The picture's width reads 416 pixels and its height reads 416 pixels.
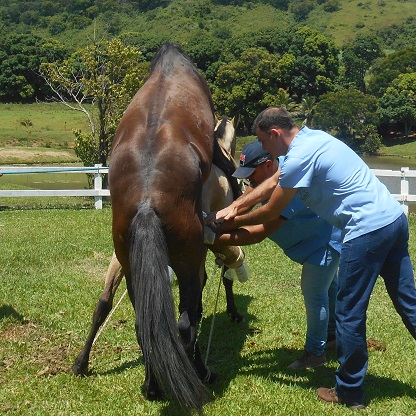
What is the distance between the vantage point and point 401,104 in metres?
57.0

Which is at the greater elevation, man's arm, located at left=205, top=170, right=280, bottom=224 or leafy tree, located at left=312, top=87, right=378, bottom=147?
man's arm, located at left=205, top=170, right=280, bottom=224

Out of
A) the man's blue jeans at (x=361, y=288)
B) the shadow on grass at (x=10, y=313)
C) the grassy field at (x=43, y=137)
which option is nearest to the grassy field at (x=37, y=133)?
the grassy field at (x=43, y=137)

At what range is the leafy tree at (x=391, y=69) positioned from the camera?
65250 millimetres

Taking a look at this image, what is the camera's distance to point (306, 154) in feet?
13.1

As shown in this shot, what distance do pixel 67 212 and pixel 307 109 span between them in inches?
1898

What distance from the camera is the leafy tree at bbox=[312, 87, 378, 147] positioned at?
2176 inches

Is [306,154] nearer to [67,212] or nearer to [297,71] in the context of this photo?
[67,212]

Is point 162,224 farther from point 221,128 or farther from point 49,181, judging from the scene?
point 49,181

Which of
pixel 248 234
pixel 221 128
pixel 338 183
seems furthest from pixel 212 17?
pixel 338 183

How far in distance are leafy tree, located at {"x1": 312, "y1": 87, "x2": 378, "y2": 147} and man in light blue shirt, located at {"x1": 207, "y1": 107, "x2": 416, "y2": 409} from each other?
52.0 meters

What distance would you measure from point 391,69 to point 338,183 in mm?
69296

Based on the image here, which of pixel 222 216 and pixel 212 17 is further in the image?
pixel 212 17

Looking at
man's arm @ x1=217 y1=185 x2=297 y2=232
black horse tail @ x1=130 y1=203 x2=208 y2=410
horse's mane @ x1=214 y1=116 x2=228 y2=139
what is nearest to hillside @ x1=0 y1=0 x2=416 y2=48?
horse's mane @ x1=214 y1=116 x2=228 y2=139

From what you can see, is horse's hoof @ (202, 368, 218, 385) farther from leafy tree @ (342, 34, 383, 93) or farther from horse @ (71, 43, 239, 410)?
leafy tree @ (342, 34, 383, 93)
